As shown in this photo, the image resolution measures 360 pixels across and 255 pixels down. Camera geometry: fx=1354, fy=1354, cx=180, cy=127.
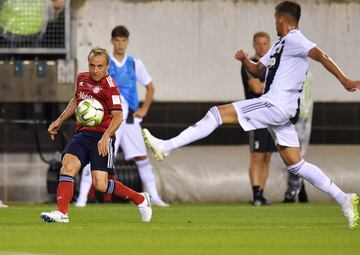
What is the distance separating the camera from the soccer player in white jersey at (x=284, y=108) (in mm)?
12336

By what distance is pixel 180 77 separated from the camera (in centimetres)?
2006

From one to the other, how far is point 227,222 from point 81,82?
196cm

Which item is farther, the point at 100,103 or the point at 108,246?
the point at 100,103

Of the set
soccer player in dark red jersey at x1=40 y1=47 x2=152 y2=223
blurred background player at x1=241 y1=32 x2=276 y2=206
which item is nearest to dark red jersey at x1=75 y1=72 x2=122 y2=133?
soccer player in dark red jersey at x1=40 y1=47 x2=152 y2=223

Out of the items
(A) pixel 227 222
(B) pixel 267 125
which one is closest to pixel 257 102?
(B) pixel 267 125

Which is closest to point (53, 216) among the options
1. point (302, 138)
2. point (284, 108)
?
point (284, 108)

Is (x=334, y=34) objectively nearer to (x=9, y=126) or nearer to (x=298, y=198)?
(x=298, y=198)

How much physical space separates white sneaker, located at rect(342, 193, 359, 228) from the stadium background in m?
6.73

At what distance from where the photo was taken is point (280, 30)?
13.1 m

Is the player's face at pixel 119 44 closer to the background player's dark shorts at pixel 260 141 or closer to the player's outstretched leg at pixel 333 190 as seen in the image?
the background player's dark shorts at pixel 260 141

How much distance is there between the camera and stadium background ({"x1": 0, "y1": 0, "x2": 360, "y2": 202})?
1922 cm

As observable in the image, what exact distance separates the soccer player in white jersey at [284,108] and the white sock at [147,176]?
5.03 meters

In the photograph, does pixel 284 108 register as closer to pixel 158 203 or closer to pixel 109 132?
pixel 109 132

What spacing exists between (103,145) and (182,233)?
1.55m
